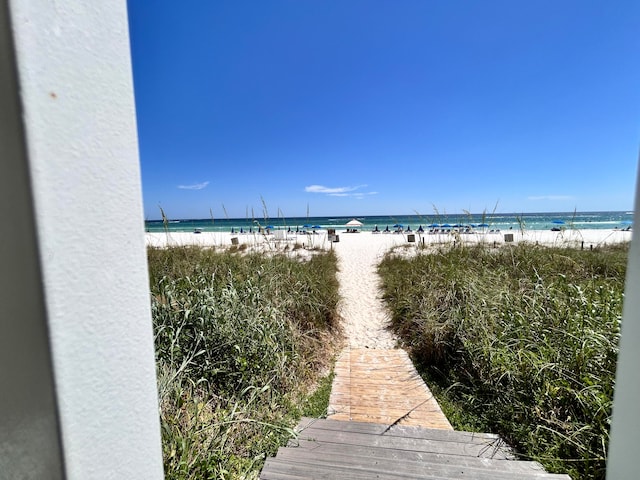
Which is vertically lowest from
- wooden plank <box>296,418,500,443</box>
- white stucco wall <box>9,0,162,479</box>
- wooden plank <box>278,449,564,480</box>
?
wooden plank <box>296,418,500,443</box>

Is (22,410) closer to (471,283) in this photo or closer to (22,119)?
(22,119)

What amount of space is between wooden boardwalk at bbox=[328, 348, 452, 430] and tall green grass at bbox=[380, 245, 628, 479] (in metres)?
0.17

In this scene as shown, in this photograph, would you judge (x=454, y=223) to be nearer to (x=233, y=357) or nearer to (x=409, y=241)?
(x=233, y=357)

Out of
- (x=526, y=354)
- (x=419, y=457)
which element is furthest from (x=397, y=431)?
(x=526, y=354)

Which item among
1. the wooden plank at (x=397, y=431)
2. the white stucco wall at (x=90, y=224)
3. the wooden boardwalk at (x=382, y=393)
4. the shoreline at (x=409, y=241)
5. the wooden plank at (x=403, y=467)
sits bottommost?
the wooden boardwalk at (x=382, y=393)

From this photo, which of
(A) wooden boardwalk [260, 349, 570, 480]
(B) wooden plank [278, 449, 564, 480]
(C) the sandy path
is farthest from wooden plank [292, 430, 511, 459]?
(C) the sandy path

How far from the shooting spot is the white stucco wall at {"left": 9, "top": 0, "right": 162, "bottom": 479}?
1.36 feet

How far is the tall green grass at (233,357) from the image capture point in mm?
1456

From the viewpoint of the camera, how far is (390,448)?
1.65m

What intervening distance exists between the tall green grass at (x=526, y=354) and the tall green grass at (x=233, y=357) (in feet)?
4.42

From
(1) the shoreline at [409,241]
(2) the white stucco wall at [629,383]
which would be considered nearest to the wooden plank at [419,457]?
(2) the white stucco wall at [629,383]

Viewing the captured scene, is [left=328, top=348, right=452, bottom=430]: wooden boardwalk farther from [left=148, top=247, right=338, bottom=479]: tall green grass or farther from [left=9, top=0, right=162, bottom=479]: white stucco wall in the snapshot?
[left=9, top=0, right=162, bottom=479]: white stucco wall

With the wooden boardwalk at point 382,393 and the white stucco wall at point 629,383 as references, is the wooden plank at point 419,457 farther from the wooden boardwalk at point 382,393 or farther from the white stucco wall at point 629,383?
the white stucco wall at point 629,383

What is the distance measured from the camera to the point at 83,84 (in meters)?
0.47
